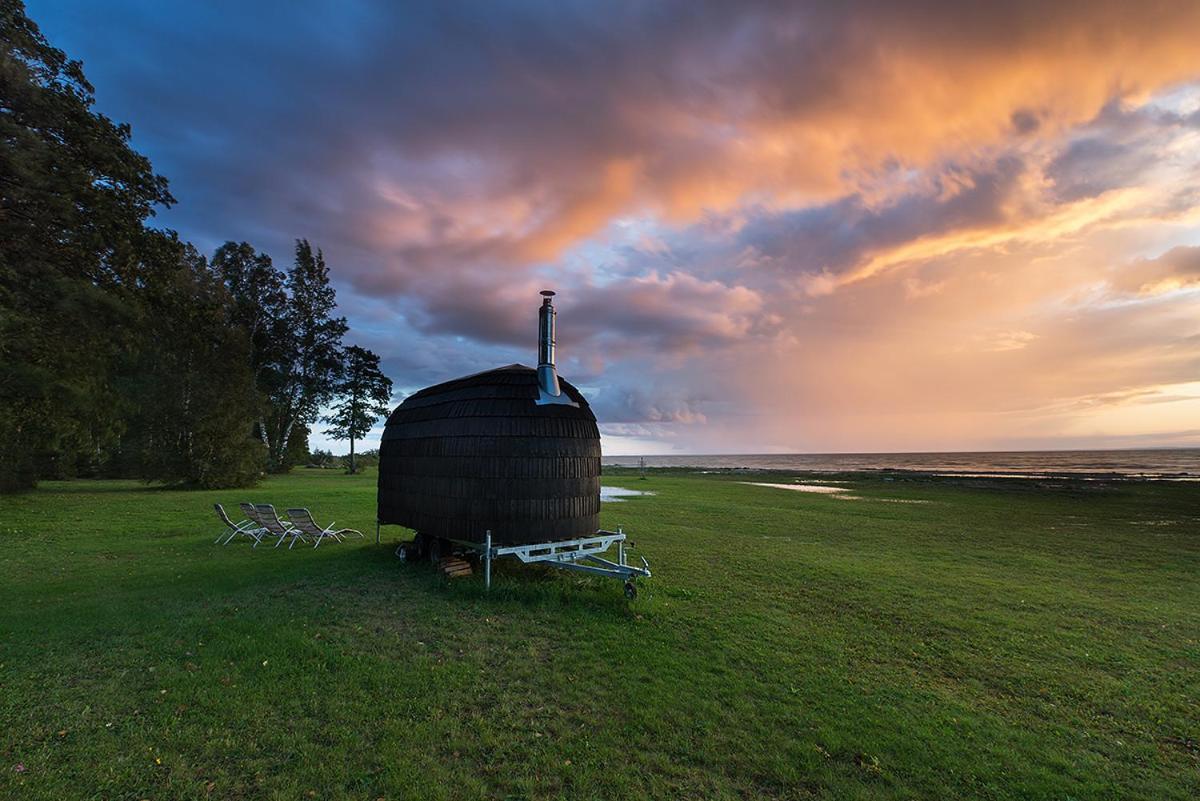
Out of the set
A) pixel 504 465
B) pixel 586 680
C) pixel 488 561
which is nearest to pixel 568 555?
pixel 488 561

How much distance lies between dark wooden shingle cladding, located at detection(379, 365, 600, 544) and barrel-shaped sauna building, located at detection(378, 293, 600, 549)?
2 cm

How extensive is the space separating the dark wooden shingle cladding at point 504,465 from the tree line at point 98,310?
1111cm

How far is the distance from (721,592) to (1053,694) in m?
5.45

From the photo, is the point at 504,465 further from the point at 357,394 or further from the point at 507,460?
the point at 357,394

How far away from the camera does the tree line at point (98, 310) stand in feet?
43.7

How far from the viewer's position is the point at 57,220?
13.9 m

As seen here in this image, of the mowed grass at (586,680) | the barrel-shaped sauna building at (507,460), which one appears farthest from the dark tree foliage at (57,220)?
the barrel-shaped sauna building at (507,460)

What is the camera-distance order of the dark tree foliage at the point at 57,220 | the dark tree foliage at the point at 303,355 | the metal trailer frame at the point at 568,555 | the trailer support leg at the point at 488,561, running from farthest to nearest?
the dark tree foliage at the point at 303,355, the dark tree foliage at the point at 57,220, the trailer support leg at the point at 488,561, the metal trailer frame at the point at 568,555

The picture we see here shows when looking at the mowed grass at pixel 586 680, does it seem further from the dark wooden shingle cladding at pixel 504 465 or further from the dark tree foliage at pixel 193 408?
the dark tree foliage at pixel 193 408

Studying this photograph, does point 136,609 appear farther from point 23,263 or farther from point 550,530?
point 23,263

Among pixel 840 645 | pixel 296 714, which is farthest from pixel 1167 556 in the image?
pixel 296 714

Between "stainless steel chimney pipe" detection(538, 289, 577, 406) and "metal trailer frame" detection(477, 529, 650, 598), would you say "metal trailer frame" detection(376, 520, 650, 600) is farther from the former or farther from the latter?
"stainless steel chimney pipe" detection(538, 289, 577, 406)

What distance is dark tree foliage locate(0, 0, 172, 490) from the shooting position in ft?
42.1

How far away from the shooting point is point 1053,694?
6691 mm
